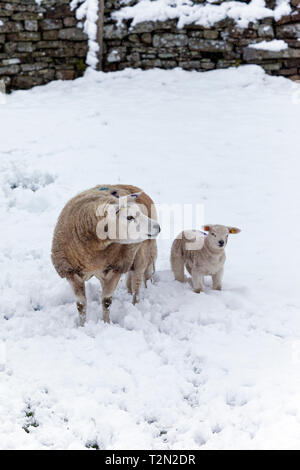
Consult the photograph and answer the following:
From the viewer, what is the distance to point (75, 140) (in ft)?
31.0

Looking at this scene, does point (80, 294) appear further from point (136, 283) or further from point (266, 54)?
point (266, 54)

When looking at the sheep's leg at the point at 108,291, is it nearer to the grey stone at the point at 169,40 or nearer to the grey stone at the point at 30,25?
the grey stone at the point at 169,40

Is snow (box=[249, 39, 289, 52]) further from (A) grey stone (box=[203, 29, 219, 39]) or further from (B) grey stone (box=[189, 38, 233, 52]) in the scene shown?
(A) grey stone (box=[203, 29, 219, 39])

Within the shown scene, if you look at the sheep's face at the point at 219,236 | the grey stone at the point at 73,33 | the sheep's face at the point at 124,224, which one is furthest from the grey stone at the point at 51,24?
the sheep's face at the point at 124,224

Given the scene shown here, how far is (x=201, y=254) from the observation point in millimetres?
5328

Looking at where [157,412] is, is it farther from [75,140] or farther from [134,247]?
[75,140]

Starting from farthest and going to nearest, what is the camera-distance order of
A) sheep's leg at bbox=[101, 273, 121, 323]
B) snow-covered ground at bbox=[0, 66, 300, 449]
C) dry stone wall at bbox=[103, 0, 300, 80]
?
dry stone wall at bbox=[103, 0, 300, 80]
sheep's leg at bbox=[101, 273, 121, 323]
snow-covered ground at bbox=[0, 66, 300, 449]

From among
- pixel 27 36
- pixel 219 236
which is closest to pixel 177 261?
pixel 219 236

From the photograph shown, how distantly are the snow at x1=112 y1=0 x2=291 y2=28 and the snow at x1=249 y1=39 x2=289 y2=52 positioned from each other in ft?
1.79

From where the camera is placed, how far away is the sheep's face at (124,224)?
4.18 metres

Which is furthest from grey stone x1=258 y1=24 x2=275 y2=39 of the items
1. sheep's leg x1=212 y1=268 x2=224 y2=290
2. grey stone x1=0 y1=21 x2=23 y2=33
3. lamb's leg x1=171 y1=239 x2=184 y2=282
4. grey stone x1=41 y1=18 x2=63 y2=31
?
sheep's leg x1=212 y1=268 x2=224 y2=290

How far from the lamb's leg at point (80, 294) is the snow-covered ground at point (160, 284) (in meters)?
0.12

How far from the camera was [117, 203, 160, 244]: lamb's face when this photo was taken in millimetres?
4199
